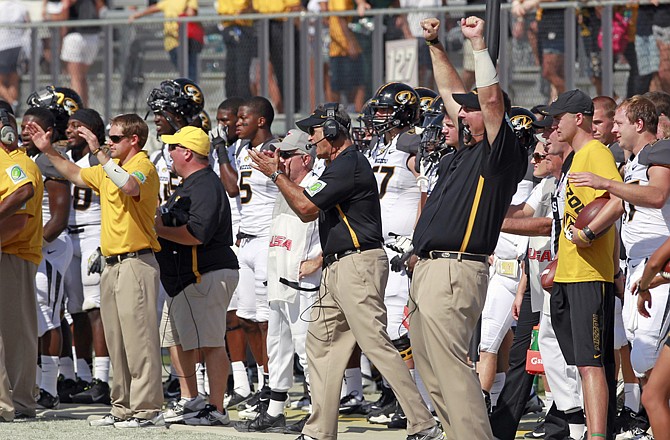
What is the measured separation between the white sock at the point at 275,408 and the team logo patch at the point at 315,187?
1.97 meters

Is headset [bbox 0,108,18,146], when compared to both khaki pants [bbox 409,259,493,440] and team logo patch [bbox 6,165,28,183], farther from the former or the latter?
khaki pants [bbox 409,259,493,440]

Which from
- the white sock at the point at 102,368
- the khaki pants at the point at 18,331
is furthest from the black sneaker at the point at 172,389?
the khaki pants at the point at 18,331

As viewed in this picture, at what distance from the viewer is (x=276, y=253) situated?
384 inches

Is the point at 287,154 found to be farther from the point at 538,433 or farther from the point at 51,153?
the point at 538,433

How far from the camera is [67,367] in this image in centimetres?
1141

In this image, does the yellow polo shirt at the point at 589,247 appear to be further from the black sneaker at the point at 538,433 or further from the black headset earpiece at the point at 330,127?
the black sneaker at the point at 538,433

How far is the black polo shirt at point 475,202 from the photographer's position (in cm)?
706

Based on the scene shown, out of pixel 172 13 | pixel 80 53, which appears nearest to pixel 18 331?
pixel 80 53

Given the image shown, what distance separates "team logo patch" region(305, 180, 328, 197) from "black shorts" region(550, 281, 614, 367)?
1.60 m

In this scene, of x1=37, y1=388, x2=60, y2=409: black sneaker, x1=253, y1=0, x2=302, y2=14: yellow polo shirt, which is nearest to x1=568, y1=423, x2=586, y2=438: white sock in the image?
x1=37, y1=388, x2=60, y2=409: black sneaker

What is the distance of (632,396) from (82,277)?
16.0 ft

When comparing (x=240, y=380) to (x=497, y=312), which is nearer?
(x=497, y=312)

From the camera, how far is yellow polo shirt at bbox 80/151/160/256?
934 cm

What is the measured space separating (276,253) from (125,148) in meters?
1.37
